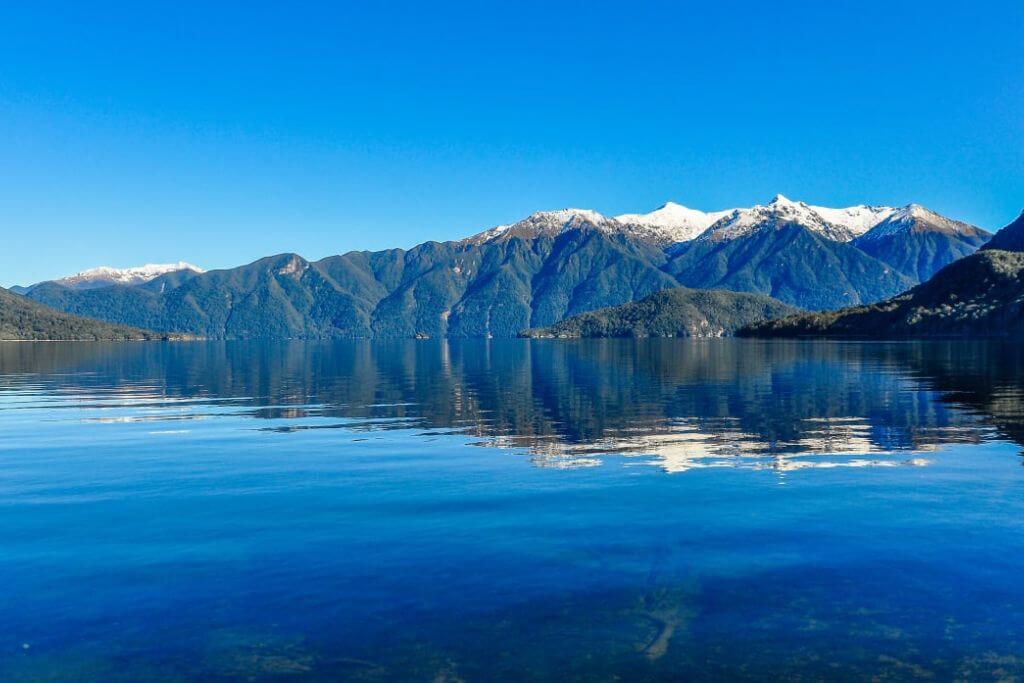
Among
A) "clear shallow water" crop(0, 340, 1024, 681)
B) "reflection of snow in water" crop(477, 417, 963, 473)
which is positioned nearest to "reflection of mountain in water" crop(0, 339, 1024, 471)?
"reflection of snow in water" crop(477, 417, 963, 473)

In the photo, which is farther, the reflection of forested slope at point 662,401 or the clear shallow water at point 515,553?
the reflection of forested slope at point 662,401

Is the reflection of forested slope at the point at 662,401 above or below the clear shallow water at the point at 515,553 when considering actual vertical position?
above

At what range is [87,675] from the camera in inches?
626

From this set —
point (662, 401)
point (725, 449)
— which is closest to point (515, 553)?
point (725, 449)

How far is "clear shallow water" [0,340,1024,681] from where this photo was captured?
54.6 ft

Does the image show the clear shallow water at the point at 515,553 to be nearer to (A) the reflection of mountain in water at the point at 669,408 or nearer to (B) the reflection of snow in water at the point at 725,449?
(B) the reflection of snow in water at the point at 725,449

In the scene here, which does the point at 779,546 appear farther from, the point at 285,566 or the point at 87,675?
the point at 87,675

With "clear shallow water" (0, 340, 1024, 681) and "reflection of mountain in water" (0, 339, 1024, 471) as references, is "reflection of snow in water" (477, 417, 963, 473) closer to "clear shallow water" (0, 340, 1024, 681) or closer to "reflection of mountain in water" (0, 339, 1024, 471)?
"reflection of mountain in water" (0, 339, 1024, 471)

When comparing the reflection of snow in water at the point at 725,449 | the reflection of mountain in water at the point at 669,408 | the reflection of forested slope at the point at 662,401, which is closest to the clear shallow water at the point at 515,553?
the reflection of snow in water at the point at 725,449

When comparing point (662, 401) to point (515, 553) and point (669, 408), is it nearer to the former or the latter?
point (669, 408)

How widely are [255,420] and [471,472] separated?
96.8 feet

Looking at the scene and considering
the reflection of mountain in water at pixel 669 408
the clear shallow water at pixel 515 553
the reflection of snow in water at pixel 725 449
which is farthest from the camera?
the reflection of mountain in water at pixel 669 408

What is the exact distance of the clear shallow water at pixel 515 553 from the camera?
16656 mm

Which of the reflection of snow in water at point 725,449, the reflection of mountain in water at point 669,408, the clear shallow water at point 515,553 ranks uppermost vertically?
the reflection of mountain in water at point 669,408
